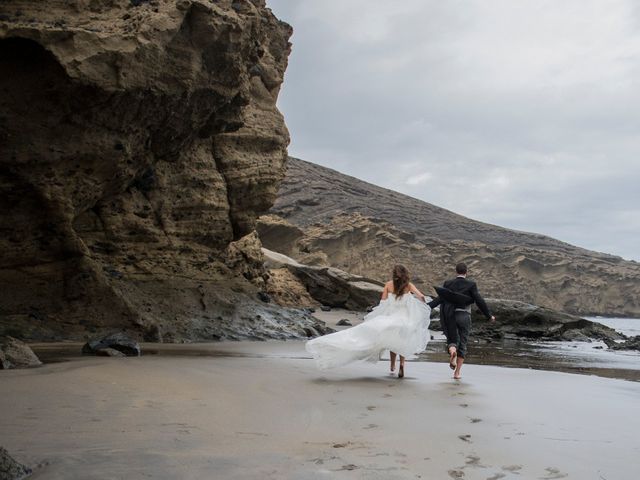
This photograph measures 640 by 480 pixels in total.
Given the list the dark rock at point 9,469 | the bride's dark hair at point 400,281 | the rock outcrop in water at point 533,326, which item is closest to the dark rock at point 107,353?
the bride's dark hair at point 400,281

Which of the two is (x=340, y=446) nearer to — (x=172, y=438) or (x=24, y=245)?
(x=172, y=438)

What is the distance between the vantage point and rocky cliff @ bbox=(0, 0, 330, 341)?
33.2ft

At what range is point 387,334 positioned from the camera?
818cm

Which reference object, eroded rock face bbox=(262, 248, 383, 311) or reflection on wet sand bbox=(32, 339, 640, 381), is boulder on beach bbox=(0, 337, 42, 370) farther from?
eroded rock face bbox=(262, 248, 383, 311)

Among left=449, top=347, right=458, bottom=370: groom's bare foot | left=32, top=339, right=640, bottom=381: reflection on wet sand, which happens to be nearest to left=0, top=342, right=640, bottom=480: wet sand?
left=449, top=347, right=458, bottom=370: groom's bare foot

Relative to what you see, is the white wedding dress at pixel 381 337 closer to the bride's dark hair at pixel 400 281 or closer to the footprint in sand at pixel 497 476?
the bride's dark hair at pixel 400 281

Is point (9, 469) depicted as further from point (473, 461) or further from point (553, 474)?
point (553, 474)

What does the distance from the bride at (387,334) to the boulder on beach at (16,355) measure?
127 inches

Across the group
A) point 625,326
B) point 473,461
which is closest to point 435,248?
point 625,326

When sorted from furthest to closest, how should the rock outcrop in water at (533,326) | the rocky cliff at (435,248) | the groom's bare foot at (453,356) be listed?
1. the rocky cliff at (435,248)
2. the rock outcrop in water at (533,326)
3. the groom's bare foot at (453,356)

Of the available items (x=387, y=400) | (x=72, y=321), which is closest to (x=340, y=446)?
(x=387, y=400)

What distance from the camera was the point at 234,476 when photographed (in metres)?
3.38

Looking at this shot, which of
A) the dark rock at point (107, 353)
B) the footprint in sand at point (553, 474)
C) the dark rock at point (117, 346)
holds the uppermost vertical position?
the dark rock at point (117, 346)

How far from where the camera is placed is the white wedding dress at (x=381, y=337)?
798cm
